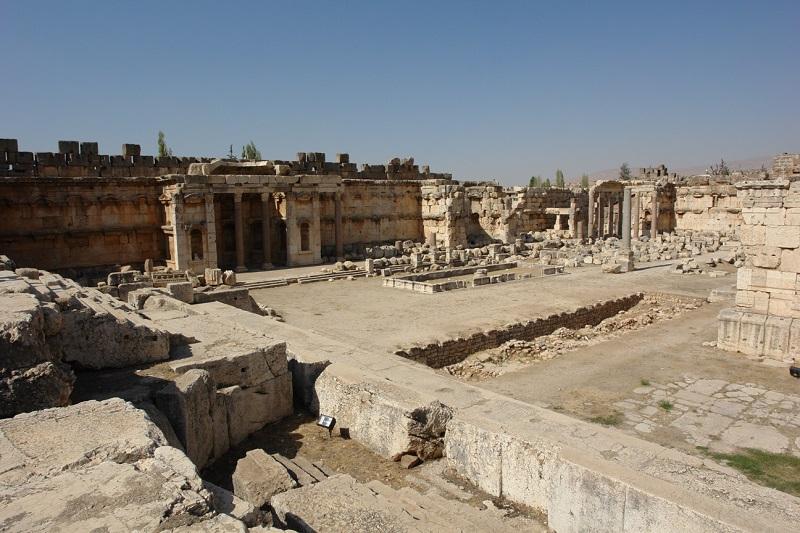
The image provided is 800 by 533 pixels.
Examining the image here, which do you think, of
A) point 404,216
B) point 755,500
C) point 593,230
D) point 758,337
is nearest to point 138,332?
point 755,500

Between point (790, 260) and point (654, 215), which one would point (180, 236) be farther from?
point (654, 215)

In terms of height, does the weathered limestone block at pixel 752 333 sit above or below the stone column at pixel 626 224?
below

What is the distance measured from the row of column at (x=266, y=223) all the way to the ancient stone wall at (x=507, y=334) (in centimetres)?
1400

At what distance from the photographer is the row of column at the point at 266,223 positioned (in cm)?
2455

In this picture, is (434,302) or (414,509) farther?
(434,302)

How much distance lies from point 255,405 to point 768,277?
1056 centimetres

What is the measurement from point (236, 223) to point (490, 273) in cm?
1131

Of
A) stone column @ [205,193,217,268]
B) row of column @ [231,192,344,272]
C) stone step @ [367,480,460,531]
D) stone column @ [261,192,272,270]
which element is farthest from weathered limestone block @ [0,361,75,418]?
stone column @ [261,192,272,270]

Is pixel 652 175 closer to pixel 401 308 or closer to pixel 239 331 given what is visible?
pixel 401 308

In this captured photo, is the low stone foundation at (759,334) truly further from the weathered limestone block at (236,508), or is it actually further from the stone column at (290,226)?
the stone column at (290,226)

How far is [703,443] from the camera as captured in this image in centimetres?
742

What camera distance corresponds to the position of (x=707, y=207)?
1474 inches

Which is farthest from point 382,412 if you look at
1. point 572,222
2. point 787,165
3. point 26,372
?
point 572,222

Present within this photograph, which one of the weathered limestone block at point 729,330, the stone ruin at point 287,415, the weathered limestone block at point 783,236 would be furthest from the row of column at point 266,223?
the weathered limestone block at point 783,236
